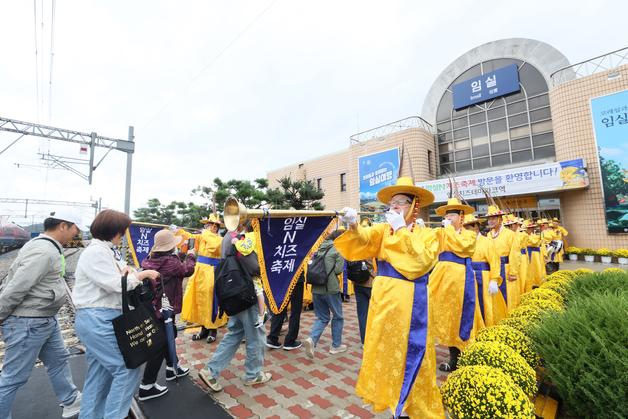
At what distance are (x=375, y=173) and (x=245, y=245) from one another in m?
17.4

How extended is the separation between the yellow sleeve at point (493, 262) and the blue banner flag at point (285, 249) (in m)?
2.86

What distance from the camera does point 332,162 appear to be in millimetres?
23844

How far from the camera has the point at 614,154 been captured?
13094 millimetres

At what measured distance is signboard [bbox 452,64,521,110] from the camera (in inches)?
661

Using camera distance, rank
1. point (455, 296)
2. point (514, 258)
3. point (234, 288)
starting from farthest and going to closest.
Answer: point (514, 258), point (455, 296), point (234, 288)

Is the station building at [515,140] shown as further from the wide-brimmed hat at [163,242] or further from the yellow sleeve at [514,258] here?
the wide-brimmed hat at [163,242]

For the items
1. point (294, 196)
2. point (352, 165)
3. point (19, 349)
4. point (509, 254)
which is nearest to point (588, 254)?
point (509, 254)

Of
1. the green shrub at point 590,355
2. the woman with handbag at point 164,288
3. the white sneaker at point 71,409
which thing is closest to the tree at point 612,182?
the green shrub at point 590,355

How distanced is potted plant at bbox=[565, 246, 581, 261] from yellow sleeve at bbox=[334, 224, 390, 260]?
16.0 meters

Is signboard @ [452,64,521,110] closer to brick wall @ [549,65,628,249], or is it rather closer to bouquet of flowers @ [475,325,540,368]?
brick wall @ [549,65,628,249]

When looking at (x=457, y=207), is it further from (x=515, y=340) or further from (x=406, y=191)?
(x=515, y=340)

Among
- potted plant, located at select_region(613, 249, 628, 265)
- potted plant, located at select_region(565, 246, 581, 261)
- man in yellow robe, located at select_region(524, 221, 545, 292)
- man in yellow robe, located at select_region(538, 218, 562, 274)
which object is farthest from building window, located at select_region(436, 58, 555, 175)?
man in yellow robe, located at select_region(524, 221, 545, 292)

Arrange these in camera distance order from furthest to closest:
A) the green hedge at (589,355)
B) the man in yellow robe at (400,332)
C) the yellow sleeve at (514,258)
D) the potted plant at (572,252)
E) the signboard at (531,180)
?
the potted plant at (572,252) → the signboard at (531,180) → the yellow sleeve at (514,258) → the man in yellow robe at (400,332) → the green hedge at (589,355)

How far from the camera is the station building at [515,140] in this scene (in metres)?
13.6
